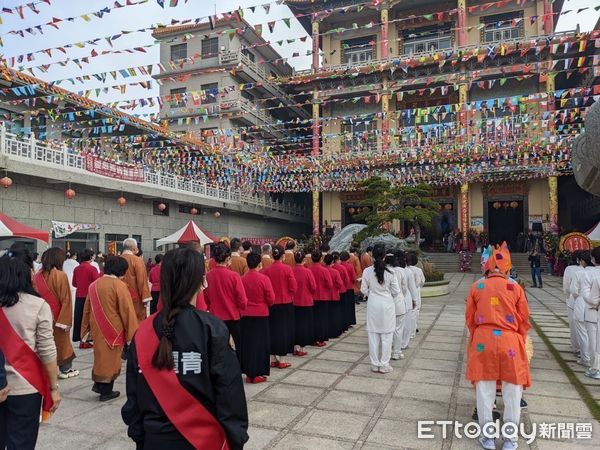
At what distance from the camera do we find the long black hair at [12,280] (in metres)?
2.55

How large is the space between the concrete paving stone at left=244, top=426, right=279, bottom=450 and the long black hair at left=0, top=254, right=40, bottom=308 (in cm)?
196

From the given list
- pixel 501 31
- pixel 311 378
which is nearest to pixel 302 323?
pixel 311 378

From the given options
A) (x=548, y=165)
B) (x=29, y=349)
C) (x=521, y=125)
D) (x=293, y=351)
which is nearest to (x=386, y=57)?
(x=521, y=125)

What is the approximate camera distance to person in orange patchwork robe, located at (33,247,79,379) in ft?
16.7

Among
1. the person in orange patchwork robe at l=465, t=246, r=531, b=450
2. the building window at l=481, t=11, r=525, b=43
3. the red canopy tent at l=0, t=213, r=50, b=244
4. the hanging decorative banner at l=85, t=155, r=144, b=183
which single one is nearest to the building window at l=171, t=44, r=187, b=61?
the hanging decorative banner at l=85, t=155, r=144, b=183

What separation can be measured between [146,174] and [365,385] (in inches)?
550

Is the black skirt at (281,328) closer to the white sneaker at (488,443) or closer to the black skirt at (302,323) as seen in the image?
the black skirt at (302,323)

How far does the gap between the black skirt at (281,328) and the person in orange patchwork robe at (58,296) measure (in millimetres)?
2442

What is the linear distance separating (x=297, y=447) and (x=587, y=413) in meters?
2.76

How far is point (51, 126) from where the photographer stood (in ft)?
47.7

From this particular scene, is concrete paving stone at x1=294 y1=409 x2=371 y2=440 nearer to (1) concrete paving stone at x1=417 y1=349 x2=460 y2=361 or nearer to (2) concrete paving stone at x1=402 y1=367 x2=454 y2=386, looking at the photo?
(2) concrete paving stone at x1=402 y1=367 x2=454 y2=386

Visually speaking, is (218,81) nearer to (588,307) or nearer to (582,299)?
(582,299)

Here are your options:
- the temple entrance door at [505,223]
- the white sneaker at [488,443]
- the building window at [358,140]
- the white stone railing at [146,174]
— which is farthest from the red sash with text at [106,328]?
the temple entrance door at [505,223]

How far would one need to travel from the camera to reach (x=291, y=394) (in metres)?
4.65
